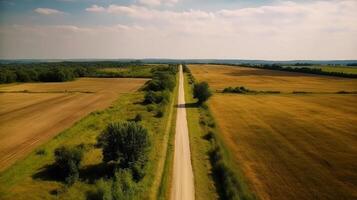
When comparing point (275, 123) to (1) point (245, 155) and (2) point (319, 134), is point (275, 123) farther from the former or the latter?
(1) point (245, 155)

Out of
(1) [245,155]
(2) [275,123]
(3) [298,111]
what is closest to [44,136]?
(1) [245,155]

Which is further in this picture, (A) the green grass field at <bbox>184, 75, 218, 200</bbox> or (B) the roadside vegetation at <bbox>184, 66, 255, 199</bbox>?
(A) the green grass field at <bbox>184, 75, 218, 200</bbox>

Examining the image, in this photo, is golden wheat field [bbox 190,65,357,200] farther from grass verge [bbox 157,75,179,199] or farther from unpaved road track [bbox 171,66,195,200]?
grass verge [bbox 157,75,179,199]

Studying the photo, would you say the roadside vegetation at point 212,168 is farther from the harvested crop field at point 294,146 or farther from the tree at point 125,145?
the tree at point 125,145

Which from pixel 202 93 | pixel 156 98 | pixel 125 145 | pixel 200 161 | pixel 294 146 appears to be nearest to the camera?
pixel 125 145

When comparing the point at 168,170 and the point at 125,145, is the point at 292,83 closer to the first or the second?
the point at 168,170

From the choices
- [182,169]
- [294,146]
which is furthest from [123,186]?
[294,146]

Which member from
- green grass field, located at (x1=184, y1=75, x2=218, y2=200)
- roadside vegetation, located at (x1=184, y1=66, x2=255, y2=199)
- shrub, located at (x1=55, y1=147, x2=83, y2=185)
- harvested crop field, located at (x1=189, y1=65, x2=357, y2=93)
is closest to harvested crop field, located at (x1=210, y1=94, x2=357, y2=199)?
roadside vegetation, located at (x1=184, y1=66, x2=255, y2=199)
